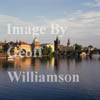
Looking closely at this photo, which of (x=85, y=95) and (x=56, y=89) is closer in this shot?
(x=85, y=95)

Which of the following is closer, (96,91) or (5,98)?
(5,98)

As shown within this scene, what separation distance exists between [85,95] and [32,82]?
282 inches

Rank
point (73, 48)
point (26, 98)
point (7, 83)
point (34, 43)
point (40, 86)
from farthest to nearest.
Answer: point (73, 48), point (34, 43), point (7, 83), point (40, 86), point (26, 98)

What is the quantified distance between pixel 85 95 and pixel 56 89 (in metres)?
3.19

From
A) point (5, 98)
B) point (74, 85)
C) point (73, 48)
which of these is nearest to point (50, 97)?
point (5, 98)

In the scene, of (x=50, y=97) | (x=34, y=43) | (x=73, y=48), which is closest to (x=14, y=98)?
(x=50, y=97)

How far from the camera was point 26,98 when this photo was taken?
18906 millimetres

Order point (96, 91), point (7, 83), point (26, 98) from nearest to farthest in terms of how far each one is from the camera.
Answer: point (26, 98) < point (96, 91) < point (7, 83)

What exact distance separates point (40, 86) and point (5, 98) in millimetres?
4922

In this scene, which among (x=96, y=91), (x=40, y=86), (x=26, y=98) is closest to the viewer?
(x=26, y=98)

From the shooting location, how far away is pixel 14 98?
62.3 ft

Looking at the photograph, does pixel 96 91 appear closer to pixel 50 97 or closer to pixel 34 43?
pixel 50 97

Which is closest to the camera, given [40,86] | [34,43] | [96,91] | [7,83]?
[96,91]

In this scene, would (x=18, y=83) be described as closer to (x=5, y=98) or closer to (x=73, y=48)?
(x=5, y=98)
